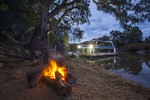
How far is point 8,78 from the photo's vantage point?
780 centimetres

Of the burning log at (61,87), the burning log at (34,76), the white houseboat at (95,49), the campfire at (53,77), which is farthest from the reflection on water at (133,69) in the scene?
the white houseboat at (95,49)

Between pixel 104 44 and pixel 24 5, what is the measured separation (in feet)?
132

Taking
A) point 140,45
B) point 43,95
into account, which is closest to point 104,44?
point 140,45

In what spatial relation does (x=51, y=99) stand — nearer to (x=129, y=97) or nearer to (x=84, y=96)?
(x=84, y=96)

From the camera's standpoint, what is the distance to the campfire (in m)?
6.02

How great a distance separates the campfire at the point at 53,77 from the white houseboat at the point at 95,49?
2798cm

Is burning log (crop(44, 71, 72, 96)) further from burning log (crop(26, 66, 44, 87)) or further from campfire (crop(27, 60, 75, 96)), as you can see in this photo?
burning log (crop(26, 66, 44, 87))

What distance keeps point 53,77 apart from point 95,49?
35.1 m

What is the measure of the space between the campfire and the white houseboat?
91.8 feet

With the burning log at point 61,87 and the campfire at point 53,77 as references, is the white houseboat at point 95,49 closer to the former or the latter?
the campfire at point 53,77

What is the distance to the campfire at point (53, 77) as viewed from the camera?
6016 mm

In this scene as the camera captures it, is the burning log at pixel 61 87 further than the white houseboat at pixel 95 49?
No

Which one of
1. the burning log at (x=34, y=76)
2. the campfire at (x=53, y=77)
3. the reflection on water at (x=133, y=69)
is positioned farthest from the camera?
the reflection on water at (x=133, y=69)

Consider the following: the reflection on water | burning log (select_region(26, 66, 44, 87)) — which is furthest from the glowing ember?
the reflection on water
